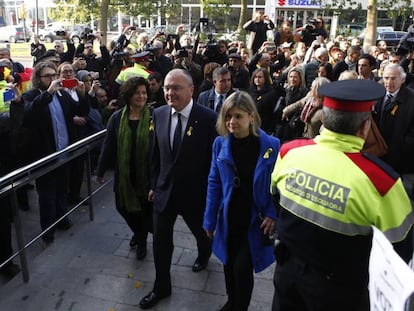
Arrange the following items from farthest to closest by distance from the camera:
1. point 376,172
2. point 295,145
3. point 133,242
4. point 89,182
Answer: point 89,182 < point 133,242 < point 295,145 < point 376,172

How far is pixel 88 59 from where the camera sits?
27.8 feet

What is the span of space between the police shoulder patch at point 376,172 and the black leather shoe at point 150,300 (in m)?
2.18

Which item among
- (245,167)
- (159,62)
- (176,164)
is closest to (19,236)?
(176,164)

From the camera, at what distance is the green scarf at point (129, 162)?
4023 mm

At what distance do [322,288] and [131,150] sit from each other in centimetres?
244

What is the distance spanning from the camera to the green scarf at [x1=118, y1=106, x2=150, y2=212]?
4.02 m

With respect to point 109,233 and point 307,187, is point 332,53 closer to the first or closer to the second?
point 109,233

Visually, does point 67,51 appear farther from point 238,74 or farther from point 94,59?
point 238,74

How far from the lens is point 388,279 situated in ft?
5.22

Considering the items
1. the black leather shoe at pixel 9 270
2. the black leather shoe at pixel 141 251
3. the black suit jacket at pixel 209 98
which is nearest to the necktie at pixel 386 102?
the black suit jacket at pixel 209 98

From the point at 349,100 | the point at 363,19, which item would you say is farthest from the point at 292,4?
the point at 349,100

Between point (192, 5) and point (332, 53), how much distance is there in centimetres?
3467

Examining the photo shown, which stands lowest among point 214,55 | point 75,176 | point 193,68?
point 75,176

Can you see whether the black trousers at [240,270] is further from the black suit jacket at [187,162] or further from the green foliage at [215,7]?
the green foliage at [215,7]
